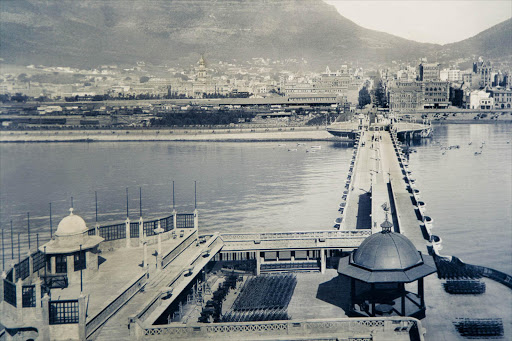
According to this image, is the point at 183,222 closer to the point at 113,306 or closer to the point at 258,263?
the point at 258,263

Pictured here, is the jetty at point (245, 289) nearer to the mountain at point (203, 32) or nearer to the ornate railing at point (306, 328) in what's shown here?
the ornate railing at point (306, 328)

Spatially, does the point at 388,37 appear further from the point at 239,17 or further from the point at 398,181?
the point at 398,181

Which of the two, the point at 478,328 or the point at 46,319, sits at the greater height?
the point at 46,319

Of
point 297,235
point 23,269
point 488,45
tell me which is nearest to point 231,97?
point 488,45

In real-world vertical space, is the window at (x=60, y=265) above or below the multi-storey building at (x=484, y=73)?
below

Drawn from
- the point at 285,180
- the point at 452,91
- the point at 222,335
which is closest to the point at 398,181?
the point at 285,180

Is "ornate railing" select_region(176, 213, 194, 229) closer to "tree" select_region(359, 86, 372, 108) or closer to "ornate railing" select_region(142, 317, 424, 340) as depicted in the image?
"ornate railing" select_region(142, 317, 424, 340)

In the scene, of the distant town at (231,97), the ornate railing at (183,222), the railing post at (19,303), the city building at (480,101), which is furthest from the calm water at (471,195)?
the city building at (480,101)
